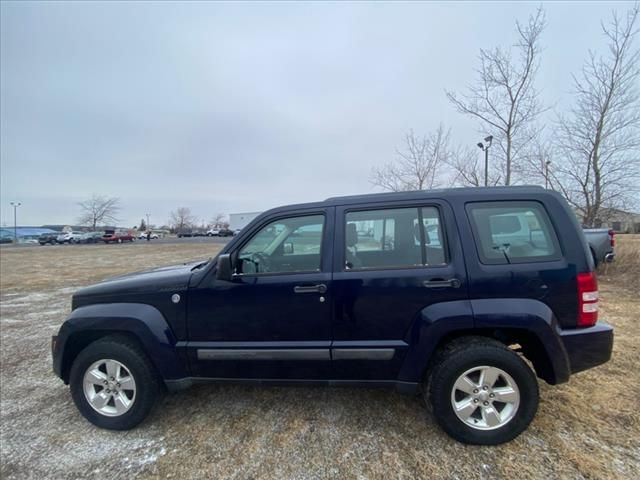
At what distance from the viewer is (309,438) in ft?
8.21

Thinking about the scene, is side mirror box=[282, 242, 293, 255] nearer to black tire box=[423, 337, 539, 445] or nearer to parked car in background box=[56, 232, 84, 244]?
black tire box=[423, 337, 539, 445]

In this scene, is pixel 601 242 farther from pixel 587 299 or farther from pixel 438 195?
pixel 438 195

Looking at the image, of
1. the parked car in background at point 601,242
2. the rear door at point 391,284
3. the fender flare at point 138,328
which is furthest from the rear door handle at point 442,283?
the parked car in background at point 601,242

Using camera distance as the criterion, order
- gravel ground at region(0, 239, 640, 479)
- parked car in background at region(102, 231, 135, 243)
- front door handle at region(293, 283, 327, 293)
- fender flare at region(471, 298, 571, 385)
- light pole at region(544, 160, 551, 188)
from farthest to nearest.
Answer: parked car in background at region(102, 231, 135, 243), light pole at region(544, 160, 551, 188), front door handle at region(293, 283, 327, 293), fender flare at region(471, 298, 571, 385), gravel ground at region(0, 239, 640, 479)

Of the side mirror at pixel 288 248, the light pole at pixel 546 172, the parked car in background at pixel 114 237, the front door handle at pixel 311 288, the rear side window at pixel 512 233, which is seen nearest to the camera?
the rear side window at pixel 512 233

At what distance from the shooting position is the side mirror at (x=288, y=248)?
2824 mm

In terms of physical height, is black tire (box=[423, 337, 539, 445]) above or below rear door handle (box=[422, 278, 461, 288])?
below

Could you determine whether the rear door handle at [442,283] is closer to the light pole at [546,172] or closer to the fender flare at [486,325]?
the fender flare at [486,325]

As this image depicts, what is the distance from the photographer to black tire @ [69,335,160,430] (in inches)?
104

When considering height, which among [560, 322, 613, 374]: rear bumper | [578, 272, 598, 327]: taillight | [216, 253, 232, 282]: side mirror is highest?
[216, 253, 232, 282]: side mirror

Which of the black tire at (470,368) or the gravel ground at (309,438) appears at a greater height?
the black tire at (470,368)

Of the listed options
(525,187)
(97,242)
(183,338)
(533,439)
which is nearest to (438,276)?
(525,187)

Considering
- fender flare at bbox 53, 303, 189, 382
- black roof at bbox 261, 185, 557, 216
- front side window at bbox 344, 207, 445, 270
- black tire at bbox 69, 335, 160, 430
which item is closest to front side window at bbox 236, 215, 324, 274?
black roof at bbox 261, 185, 557, 216

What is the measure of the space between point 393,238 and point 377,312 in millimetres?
609
